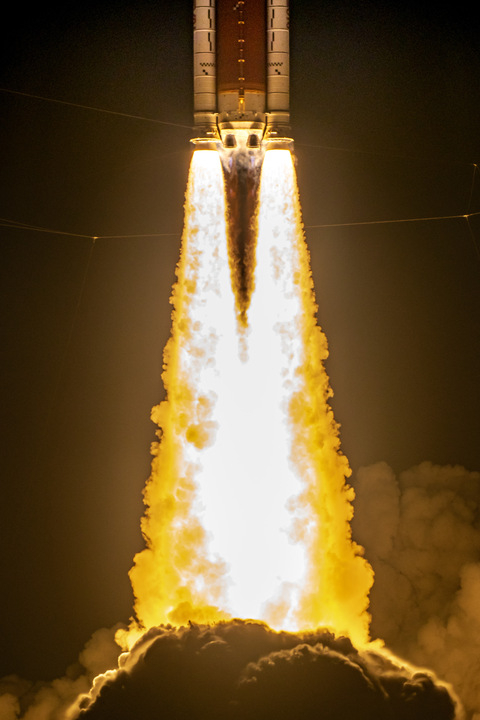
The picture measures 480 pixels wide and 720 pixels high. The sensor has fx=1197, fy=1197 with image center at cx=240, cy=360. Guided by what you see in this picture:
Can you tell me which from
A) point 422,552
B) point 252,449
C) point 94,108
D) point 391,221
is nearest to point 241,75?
point 94,108

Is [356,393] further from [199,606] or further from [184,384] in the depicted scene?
[199,606]

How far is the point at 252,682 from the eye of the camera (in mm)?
16266

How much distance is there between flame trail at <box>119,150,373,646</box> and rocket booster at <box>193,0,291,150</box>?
58cm

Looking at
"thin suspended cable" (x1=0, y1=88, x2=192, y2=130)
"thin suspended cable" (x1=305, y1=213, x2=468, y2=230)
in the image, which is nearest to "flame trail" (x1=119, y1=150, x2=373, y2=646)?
"thin suspended cable" (x1=305, y1=213, x2=468, y2=230)

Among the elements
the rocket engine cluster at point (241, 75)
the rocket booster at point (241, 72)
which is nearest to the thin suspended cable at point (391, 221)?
the rocket engine cluster at point (241, 75)

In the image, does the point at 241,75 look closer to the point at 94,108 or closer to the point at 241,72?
the point at 241,72

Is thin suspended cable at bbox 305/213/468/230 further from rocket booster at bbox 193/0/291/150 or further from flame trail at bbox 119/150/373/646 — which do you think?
rocket booster at bbox 193/0/291/150

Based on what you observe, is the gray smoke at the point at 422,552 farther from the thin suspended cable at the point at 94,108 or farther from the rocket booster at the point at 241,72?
the thin suspended cable at the point at 94,108

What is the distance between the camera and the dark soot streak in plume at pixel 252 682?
1609 centimetres

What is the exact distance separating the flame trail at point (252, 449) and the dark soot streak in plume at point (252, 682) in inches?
22.0

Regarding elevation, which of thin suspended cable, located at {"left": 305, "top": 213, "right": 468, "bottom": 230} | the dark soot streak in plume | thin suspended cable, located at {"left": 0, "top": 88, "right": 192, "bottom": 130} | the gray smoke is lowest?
the dark soot streak in plume

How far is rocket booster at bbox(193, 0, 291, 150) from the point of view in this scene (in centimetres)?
1627

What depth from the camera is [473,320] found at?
59.3 feet

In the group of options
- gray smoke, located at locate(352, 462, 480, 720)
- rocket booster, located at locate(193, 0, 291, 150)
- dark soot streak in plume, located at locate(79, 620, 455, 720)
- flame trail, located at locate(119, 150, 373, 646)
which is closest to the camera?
dark soot streak in plume, located at locate(79, 620, 455, 720)
